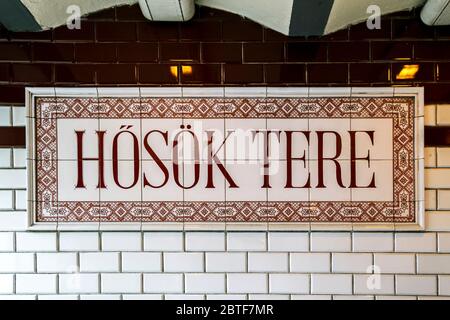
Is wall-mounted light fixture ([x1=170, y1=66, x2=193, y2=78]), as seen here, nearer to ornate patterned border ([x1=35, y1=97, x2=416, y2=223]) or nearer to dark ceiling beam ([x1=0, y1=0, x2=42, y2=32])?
ornate patterned border ([x1=35, y1=97, x2=416, y2=223])

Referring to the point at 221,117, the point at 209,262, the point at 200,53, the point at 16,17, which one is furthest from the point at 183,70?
the point at 209,262

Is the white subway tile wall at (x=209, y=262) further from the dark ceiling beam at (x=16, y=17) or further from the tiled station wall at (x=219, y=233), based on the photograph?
the dark ceiling beam at (x=16, y=17)

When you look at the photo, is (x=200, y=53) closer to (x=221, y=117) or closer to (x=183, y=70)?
(x=183, y=70)

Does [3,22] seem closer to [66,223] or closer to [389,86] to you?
[66,223]

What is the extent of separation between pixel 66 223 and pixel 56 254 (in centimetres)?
15

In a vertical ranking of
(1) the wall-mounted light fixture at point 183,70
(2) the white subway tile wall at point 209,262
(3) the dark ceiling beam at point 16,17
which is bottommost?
(2) the white subway tile wall at point 209,262

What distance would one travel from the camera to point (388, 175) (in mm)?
1899

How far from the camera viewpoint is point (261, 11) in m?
1.84

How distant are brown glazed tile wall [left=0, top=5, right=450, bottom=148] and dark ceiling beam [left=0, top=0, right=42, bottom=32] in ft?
0.13

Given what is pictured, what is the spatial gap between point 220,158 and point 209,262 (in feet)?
1.58

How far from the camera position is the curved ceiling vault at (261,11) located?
1723mm

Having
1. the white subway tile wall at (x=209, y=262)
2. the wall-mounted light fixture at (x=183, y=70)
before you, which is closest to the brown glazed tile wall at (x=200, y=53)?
the wall-mounted light fixture at (x=183, y=70)

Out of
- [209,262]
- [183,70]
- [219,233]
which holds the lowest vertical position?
[209,262]
